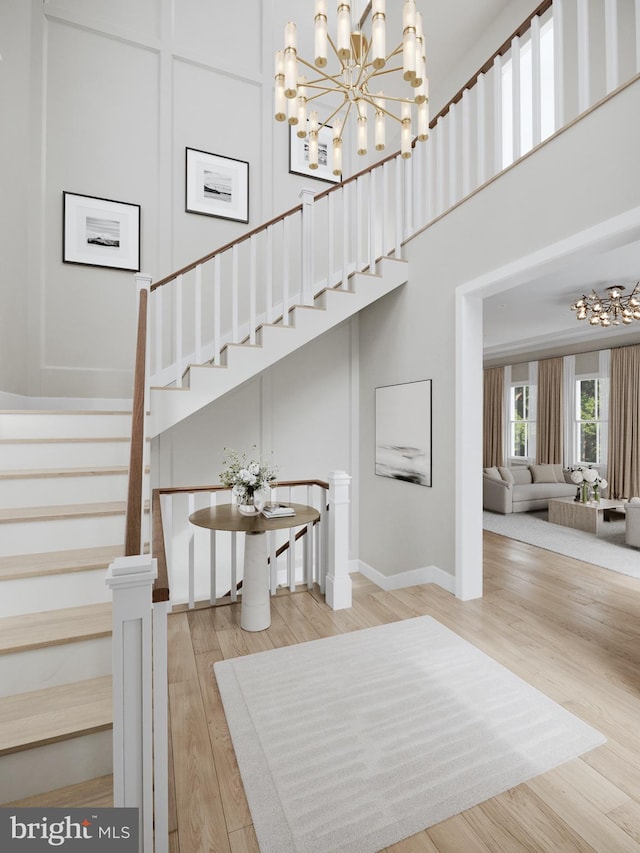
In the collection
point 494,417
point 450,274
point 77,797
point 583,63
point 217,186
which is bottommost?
point 77,797

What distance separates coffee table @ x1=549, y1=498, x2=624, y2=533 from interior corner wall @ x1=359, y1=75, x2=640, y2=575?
118 inches

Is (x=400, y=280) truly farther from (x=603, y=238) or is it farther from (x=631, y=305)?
(x=631, y=305)

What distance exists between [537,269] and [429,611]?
240 centimetres

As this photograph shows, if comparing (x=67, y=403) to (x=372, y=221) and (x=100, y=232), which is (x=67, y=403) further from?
(x=372, y=221)

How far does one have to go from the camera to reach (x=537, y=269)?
272 cm

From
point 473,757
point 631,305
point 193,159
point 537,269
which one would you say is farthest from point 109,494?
point 631,305

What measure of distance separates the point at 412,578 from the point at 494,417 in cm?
676

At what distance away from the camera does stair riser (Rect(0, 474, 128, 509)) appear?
7.42 ft

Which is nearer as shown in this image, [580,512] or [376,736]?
[376,736]

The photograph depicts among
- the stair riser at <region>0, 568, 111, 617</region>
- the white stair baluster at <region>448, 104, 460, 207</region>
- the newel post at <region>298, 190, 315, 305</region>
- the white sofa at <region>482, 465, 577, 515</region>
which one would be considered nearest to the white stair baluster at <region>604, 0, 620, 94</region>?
the white stair baluster at <region>448, 104, 460, 207</region>

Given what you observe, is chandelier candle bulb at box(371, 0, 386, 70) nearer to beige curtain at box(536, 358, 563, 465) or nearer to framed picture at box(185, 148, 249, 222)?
framed picture at box(185, 148, 249, 222)

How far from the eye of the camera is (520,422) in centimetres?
928

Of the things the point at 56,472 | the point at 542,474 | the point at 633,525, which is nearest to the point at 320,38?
the point at 56,472

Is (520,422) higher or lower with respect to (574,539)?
higher
